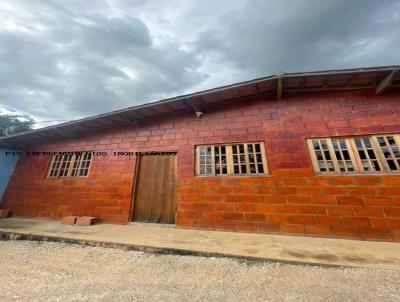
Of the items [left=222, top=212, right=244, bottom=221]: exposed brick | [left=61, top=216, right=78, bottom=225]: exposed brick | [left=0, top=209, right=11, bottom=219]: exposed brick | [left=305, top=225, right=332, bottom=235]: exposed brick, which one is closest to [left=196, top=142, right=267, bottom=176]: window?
[left=222, top=212, right=244, bottom=221]: exposed brick

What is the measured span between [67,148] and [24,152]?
2.15 metres

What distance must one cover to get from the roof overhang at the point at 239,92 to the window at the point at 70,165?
81cm

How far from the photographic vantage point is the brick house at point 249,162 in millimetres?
3668

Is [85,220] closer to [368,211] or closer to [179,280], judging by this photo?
[179,280]

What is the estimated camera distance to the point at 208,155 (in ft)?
15.6

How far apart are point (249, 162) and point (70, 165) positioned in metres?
6.04

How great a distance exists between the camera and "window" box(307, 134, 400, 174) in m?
3.70

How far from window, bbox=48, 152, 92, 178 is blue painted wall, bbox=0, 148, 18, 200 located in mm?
1924

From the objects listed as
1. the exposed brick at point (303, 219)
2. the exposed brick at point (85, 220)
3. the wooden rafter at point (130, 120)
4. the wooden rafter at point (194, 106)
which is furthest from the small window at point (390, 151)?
the exposed brick at point (85, 220)

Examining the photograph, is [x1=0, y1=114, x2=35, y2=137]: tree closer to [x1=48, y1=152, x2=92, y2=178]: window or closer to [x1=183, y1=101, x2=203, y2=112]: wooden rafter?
[x1=48, y1=152, x2=92, y2=178]: window

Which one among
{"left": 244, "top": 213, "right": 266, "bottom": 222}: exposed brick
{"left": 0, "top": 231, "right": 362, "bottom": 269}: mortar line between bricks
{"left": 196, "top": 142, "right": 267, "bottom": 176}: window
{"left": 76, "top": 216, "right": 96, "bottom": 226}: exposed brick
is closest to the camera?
{"left": 0, "top": 231, "right": 362, "bottom": 269}: mortar line between bricks

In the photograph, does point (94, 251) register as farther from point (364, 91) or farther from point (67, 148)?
point (364, 91)

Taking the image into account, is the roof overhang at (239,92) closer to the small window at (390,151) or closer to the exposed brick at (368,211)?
the small window at (390,151)

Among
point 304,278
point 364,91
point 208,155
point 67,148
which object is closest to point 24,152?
Result: point 67,148
